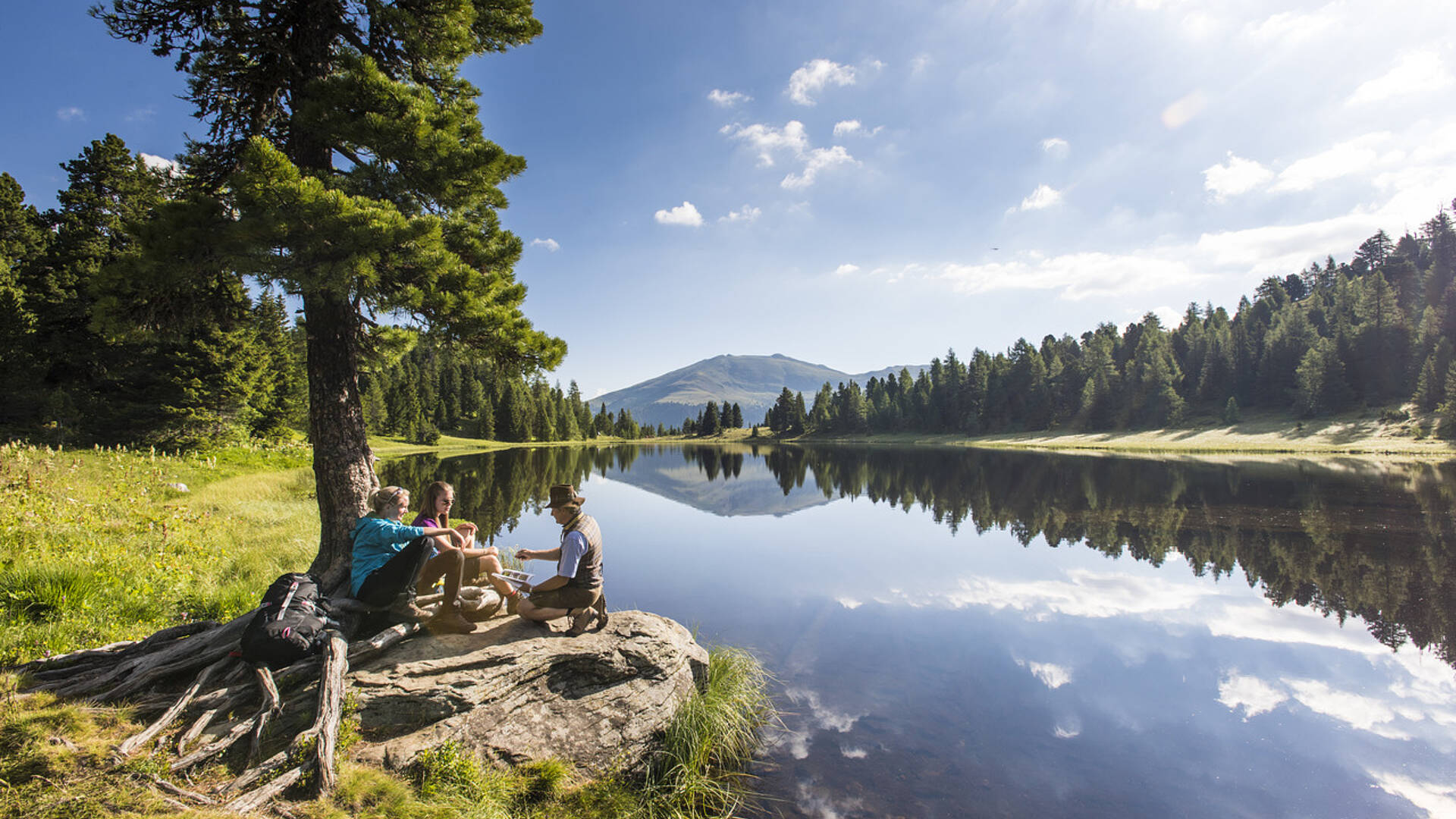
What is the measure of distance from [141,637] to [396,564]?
4.56m

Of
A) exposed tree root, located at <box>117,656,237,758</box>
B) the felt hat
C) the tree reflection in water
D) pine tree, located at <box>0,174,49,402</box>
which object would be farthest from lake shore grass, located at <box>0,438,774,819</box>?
pine tree, located at <box>0,174,49,402</box>

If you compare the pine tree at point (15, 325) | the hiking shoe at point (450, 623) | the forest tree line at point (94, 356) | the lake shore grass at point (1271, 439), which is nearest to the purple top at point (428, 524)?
the hiking shoe at point (450, 623)

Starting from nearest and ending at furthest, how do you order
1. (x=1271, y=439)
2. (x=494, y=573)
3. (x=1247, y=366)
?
1. (x=494, y=573)
2. (x=1271, y=439)
3. (x=1247, y=366)

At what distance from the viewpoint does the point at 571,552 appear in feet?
23.2

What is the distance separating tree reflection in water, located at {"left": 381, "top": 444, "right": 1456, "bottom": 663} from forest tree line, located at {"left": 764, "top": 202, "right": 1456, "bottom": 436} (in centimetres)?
3485

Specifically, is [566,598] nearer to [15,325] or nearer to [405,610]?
[405,610]

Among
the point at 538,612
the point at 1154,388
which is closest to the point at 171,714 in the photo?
the point at 538,612

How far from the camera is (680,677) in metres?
7.69

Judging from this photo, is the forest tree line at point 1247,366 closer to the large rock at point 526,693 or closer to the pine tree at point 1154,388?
the pine tree at point 1154,388

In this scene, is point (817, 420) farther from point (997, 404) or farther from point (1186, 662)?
point (1186, 662)

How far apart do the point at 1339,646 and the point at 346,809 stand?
1651 cm

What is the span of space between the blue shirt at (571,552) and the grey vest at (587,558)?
1.6 inches

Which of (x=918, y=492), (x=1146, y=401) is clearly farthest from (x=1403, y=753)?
(x=1146, y=401)

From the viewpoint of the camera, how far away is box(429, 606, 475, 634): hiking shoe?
23.3 feet
